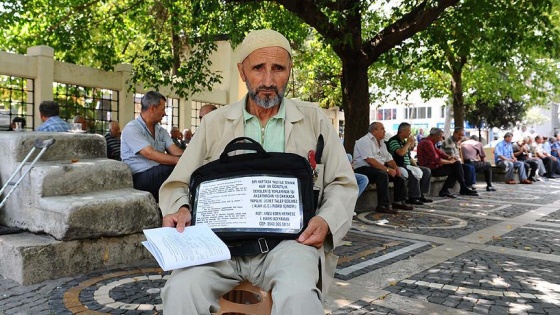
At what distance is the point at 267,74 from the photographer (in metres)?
2.55

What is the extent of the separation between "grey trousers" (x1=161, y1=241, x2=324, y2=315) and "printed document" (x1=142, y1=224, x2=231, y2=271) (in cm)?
7

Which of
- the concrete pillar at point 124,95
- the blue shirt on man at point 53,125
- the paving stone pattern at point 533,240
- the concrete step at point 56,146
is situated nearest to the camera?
the concrete step at point 56,146

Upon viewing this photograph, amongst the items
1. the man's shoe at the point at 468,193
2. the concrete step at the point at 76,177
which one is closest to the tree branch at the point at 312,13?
the man's shoe at the point at 468,193

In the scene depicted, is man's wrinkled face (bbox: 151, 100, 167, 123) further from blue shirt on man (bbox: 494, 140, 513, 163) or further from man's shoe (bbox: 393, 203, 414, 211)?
blue shirt on man (bbox: 494, 140, 513, 163)

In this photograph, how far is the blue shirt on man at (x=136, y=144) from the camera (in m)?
5.18

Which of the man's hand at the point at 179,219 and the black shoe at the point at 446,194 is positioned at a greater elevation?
the man's hand at the point at 179,219

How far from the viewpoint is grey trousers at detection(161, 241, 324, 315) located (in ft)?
6.61

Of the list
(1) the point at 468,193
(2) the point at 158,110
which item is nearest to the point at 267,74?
(2) the point at 158,110

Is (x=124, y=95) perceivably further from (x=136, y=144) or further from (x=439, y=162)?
(x=136, y=144)

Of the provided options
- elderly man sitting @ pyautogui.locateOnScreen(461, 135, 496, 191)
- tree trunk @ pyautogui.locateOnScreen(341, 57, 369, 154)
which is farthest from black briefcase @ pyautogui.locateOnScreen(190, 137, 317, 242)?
elderly man sitting @ pyautogui.locateOnScreen(461, 135, 496, 191)

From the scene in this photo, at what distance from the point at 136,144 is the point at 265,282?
131 inches

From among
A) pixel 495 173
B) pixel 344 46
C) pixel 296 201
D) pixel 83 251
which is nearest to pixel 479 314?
pixel 296 201

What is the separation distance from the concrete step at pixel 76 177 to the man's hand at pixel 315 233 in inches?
121

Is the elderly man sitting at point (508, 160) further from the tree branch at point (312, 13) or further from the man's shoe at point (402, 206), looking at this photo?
the tree branch at point (312, 13)
